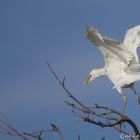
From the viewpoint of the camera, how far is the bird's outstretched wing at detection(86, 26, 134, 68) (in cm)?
760

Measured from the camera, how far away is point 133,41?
8086 millimetres

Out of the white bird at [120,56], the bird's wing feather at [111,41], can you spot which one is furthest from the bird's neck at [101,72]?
the bird's wing feather at [111,41]

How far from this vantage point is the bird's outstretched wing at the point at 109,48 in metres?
7.60

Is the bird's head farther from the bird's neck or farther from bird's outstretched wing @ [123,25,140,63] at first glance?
bird's outstretched wing @ [123,25,140,63]

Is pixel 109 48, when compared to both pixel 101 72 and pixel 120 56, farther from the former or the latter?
pixel 101 72

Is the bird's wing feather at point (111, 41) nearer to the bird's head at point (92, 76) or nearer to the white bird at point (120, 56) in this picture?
the white bird at point (120, 56)

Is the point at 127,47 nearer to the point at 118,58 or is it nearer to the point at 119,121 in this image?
the point at 118,58

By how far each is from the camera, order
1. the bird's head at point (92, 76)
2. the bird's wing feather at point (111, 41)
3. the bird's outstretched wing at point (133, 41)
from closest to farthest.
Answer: the bird's wing feather at point (111, 41) < the bird's outstretched wing at point (133, 41) < the bird's head at point (92, 76)

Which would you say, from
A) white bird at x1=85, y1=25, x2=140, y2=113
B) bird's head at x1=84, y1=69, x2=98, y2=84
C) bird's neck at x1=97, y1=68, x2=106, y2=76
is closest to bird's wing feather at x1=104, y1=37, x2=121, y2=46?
white bird at x1=85, y1=25, x2=140, y2=113

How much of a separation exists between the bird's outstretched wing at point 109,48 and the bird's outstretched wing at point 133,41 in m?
0.07

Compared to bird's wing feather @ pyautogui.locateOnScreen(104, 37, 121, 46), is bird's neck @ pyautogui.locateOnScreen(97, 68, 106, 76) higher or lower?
lower

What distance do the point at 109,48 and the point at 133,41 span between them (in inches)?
17.3

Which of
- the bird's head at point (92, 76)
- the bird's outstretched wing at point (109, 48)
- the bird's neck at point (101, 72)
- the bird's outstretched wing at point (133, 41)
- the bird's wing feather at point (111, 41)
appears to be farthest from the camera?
the bird's head at point (92, 76)

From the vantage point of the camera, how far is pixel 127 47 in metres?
8.07
